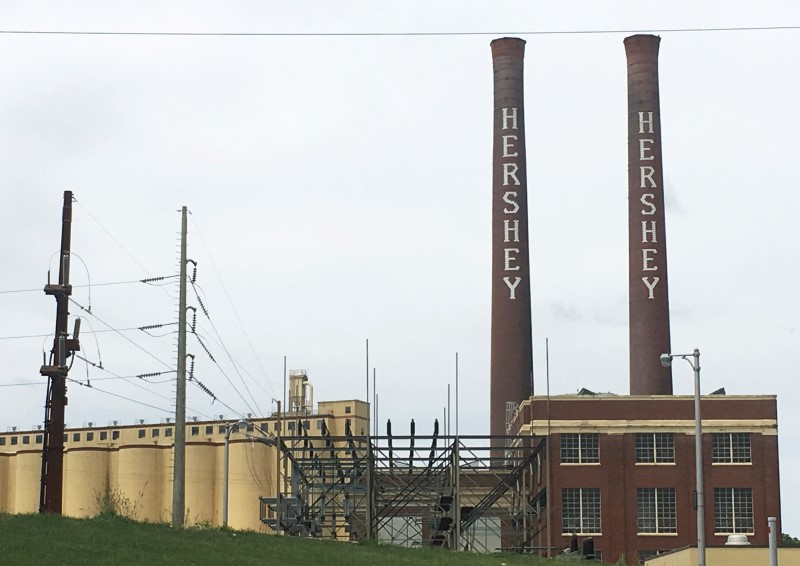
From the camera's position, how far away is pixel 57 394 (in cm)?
4469

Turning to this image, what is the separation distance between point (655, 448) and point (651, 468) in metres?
1.10

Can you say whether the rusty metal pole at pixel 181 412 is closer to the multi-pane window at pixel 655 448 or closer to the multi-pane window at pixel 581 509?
the multi-pane window at pixel 581 509

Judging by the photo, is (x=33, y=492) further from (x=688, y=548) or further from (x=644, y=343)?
(x=688, y=548)

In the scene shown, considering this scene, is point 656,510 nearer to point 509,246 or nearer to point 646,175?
point 509,246

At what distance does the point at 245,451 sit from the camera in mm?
112812

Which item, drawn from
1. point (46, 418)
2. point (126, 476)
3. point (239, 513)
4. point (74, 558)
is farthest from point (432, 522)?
point (126, 476)

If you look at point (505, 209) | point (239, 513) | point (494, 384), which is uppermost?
point (505, 209)

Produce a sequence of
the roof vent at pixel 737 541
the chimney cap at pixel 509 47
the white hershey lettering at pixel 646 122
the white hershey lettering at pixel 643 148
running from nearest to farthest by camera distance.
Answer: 1. the roof vent at pixel 737 541
2. the white hershey lettering at pixel 643 148
3. the white hershey lettering at pixel 646 122
4. the chimney cap at pixel 509 47

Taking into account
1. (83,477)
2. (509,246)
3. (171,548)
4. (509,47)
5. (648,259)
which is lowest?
(171,548)

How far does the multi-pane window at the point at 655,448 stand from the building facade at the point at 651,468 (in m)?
0.05

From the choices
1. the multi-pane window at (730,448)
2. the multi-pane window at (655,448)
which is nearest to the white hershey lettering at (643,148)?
the multi-pane window at (655,448)

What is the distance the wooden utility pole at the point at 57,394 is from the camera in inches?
1743

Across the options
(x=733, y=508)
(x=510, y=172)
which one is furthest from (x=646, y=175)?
(x=733, y=508)

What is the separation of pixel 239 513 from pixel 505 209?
4113cm
